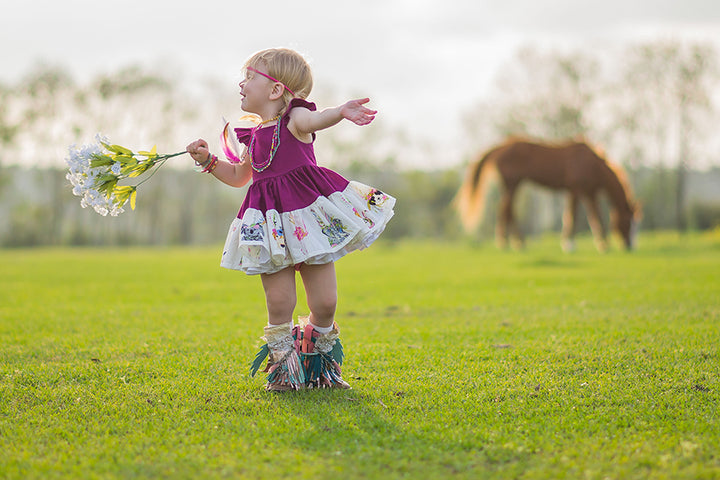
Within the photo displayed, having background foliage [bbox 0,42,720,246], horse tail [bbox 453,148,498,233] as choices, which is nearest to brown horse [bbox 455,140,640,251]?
horse tail [bbox 453,148,498,233]

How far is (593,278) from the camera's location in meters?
9.48

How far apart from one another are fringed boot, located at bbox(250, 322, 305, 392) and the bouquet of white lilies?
1067 mm

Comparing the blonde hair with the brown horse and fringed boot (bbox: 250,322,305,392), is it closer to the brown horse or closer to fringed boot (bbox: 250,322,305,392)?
fringed boot (bbox: 250,322,305,392)

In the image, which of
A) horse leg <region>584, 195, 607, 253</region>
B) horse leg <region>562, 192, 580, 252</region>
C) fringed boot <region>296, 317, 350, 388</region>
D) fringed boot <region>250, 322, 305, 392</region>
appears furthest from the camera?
horse leg <region>584, 195, 607, 253</region>

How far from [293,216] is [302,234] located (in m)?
0.11

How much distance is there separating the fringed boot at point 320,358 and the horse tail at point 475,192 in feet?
42.1

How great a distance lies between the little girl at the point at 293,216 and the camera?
11.0 ft

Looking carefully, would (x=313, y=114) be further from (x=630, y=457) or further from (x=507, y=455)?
(x=630, y=457)

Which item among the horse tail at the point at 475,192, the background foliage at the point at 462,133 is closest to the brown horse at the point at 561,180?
the horse tail at the point at 475,192

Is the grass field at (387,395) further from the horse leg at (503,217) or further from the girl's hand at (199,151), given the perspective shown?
the horse leg at (503,217)

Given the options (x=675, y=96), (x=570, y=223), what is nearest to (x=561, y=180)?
(x=570, y=223)

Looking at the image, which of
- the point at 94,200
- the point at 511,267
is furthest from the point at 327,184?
the point at 511,267

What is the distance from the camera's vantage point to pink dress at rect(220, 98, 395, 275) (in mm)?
3336

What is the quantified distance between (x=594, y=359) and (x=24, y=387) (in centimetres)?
330
